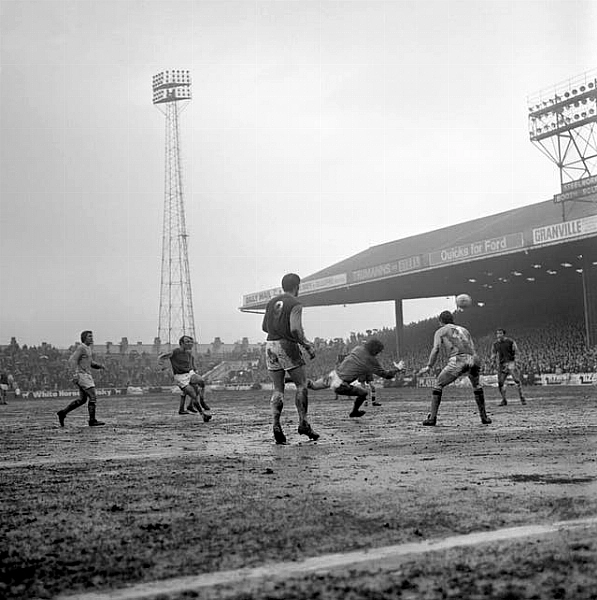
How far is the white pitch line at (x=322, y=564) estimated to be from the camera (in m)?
3.47

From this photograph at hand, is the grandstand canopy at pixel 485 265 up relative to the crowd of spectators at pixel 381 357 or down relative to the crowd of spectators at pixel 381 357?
up

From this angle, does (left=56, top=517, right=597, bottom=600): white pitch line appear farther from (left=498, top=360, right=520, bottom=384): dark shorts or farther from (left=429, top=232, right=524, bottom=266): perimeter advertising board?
(left=429, top=232, right=524, bottom=266): perimeter advertising board

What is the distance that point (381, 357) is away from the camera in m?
56.1

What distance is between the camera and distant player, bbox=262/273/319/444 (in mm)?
10320

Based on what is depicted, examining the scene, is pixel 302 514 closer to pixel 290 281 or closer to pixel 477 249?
pixel 290 281

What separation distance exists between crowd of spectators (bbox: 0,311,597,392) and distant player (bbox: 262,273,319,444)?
1032 inches

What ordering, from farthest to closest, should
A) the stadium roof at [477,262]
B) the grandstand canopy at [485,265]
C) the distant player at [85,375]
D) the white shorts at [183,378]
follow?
the grandstand canopy at [485,265] < the stadium roof at [477,262] < the white shorts at [183,378] < the distant player at [85,375]

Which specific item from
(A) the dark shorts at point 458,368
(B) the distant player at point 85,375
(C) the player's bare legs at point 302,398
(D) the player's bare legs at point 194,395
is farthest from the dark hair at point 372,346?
(C) the player's bare legs at point 302,398

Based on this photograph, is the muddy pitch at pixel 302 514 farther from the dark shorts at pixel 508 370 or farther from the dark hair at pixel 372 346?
the dark shorts at pixel 508 370

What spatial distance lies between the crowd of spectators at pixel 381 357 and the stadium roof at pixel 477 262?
9.51 feet

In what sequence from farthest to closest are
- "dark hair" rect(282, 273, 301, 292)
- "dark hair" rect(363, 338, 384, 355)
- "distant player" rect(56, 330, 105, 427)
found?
1. "distant player" rect(56, 330, 105, 427)
2. "dark hair" rect(363, 338, 384, 355)
3. "dark hair" rect(282, 273, 301, 292)

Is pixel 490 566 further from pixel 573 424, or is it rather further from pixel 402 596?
pixel 573 424

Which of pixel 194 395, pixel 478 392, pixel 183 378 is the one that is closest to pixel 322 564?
pixel 478 392

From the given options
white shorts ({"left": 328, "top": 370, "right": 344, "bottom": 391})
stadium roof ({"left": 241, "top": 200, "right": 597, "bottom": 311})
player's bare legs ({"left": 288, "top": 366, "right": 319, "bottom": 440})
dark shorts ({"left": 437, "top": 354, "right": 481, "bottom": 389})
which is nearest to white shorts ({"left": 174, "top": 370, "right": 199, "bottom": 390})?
white shorts ({"left": 328, "top": 370, "right": 344, "bottom": 391})
